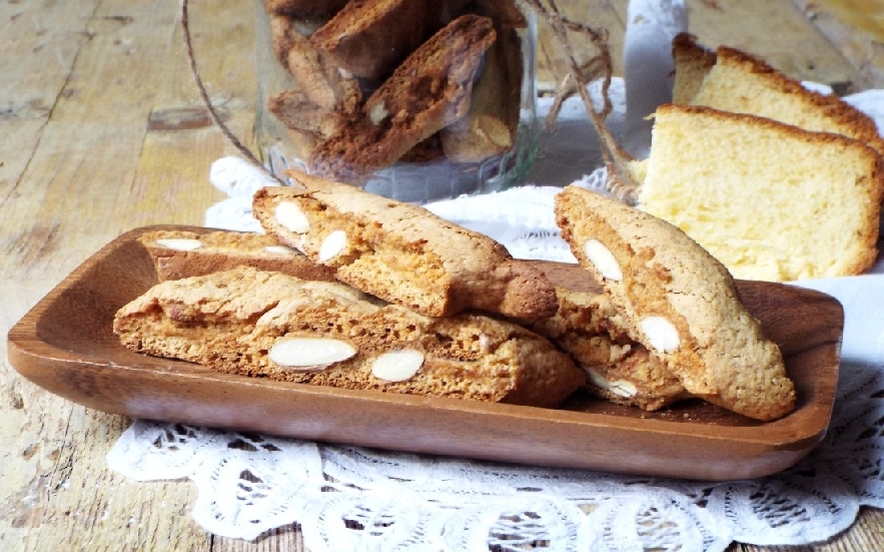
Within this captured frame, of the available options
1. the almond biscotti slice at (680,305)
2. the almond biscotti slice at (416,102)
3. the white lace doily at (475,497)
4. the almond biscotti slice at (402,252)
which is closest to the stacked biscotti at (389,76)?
the almond biscotti slice at (416,102)

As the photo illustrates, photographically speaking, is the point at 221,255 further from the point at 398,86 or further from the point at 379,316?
the point at 398,86

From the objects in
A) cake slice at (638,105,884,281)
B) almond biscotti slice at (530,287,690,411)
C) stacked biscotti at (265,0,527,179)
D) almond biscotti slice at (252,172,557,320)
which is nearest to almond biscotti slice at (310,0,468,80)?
stacked biscotti at (265,0,527,179)

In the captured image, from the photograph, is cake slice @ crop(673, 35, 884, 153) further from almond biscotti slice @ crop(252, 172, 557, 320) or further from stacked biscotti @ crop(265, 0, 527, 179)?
almond biscotti slice @ crop(252, 172, 557, 320)

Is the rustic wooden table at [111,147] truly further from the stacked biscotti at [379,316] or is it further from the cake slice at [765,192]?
the cake slice at [765,192]

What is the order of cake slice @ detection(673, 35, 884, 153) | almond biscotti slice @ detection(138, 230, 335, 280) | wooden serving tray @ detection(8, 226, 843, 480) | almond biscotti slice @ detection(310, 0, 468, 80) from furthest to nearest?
cake slice @ detection(673, 35, 884, 153) < almond biscotti slice @ detection(310, 0, 468, 80) < almond biscotti slice @ detection(138, 230, 335, 280) < wooden serving tray @ detection(8, 226, 843, 480)

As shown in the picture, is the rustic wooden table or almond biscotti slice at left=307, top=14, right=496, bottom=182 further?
almond biscotti slice at left=307, top=14, right=496, bottom=182

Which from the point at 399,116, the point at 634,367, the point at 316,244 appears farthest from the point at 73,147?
the point at 634,367

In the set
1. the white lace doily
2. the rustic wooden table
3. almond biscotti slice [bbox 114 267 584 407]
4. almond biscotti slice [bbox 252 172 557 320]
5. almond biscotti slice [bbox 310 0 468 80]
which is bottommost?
the rustic wooden table
